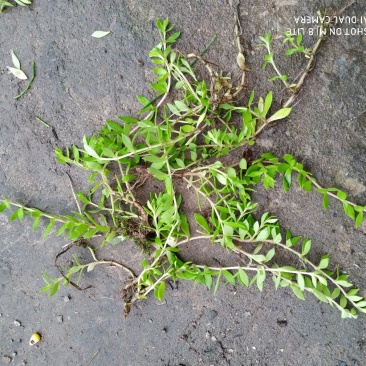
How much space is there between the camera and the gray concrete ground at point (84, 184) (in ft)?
5.95

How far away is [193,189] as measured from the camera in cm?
187

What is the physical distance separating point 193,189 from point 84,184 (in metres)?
0.49

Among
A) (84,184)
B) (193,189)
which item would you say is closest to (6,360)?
(84,184)

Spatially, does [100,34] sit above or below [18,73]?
above

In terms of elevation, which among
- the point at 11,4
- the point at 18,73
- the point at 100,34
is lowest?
the point at 18,73

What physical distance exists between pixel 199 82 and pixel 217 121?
0.18 m

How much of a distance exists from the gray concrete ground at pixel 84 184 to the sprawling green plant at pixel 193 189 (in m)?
0.07

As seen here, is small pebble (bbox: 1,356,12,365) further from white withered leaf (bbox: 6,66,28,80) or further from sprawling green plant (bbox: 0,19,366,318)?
white withered leaf (bbox: 6,66,28,80)

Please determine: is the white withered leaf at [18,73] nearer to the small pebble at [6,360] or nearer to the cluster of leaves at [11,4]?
the cluster of leaves at [11,4]

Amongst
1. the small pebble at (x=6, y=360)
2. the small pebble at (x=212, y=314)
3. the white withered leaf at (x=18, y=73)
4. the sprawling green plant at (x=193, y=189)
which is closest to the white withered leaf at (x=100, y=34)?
the sprawling green plant at (x=193, y=189)

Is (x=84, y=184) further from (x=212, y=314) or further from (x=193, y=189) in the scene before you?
(x=212, y=314)

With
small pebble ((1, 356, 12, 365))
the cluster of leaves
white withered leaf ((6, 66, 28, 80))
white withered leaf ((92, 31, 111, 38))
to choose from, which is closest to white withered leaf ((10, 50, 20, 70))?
white withered leaf ((6, 66, 28, 80))

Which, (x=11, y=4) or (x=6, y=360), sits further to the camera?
(x=6, y=360)

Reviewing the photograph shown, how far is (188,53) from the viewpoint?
Result: 1830mm
